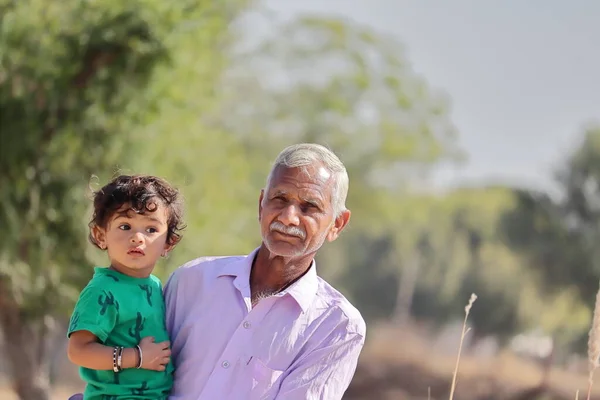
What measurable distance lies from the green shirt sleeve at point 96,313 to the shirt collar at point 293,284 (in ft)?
1.22

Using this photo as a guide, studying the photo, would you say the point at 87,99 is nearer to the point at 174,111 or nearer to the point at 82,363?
the point at 174,111

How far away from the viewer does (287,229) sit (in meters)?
2.95

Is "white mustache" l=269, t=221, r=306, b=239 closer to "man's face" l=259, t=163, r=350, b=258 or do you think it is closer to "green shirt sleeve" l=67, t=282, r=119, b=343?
"man's face" l=259, t=163, r=350, b=258

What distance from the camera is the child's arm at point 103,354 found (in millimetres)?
2785

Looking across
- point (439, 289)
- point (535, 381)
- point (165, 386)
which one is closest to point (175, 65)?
point (165, 386)

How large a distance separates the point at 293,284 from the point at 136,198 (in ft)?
1.77

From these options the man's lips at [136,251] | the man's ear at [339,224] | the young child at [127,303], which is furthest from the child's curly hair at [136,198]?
the man's ear at [339,224]

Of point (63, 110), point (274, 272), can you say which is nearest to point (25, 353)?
point (63, 110)

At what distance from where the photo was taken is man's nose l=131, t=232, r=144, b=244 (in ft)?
9.52

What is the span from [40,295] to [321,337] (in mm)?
9857

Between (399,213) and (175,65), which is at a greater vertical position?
(399,213)

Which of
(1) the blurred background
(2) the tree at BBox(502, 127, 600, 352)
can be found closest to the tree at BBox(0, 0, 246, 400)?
(1) the blurred background

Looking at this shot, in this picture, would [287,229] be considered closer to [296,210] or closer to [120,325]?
[296,210]

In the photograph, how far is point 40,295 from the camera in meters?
12.1
